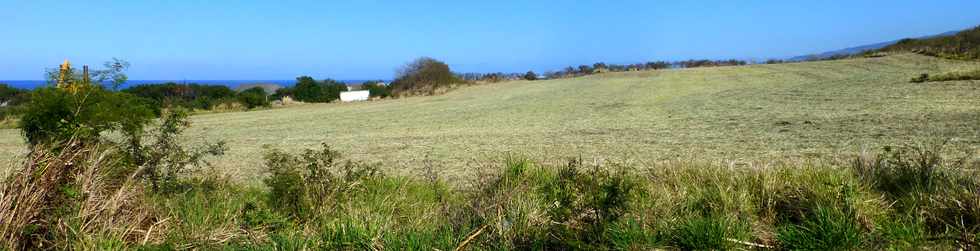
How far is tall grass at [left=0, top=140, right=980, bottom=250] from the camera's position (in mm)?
4930

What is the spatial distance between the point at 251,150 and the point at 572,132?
8736 mm

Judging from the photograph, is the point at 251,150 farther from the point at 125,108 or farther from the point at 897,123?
the point at 897,123

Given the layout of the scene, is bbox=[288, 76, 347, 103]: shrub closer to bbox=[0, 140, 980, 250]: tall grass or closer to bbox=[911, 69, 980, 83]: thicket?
bbox=[911, 69, 980, 83]: thicket

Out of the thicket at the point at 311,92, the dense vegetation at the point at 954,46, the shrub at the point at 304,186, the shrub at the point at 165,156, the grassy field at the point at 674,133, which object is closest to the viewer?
the shrub at the point at 304,186

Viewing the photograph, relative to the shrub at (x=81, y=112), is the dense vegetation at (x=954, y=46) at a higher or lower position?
higher

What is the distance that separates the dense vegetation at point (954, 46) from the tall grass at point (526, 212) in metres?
60.0

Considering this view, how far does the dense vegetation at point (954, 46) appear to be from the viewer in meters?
59.1

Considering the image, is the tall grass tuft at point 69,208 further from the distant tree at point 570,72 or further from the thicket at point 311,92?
the distant tree at point 570,72

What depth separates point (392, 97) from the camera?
65.8 meters

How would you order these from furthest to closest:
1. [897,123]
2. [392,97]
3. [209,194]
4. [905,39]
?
1. [905,39]
2. [392,97]
3. [897,123]
4. [209,194]

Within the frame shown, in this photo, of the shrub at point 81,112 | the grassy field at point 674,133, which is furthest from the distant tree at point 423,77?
the shrub at point 81,112

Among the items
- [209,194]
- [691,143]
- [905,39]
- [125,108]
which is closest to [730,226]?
[209,194]

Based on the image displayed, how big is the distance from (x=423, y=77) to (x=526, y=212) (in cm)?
6731

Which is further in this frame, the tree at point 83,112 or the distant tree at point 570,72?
the distant tree at point 570,72
